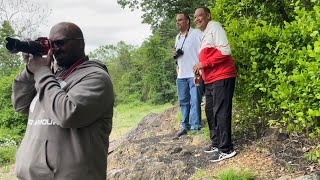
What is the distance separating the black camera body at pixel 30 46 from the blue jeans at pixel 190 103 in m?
4.15

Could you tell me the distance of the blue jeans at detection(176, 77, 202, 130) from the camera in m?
6.39

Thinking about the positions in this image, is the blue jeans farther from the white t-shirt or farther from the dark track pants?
the dark track pants

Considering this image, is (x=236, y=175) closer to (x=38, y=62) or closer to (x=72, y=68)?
(x=72, y=68)

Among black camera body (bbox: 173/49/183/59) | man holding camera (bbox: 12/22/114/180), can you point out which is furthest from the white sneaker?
man holding camera (bbox: 12/22/114/180)

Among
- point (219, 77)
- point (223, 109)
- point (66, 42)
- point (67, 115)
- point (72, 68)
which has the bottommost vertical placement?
point (223, 109)

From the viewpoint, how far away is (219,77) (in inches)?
195

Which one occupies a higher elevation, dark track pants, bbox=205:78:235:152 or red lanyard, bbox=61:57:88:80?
red lanyard, bbox=61:57:88:80

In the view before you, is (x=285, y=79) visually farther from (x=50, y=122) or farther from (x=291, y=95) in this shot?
(x=50, y=122)

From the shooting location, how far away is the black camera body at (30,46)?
92.3 inches

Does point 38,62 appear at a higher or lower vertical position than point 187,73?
higher

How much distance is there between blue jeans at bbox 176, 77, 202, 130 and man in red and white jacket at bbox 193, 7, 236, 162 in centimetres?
119

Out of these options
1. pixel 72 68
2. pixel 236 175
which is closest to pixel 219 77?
pixel 236 175

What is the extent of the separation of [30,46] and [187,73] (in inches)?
170

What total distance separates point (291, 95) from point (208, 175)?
1.37 m
